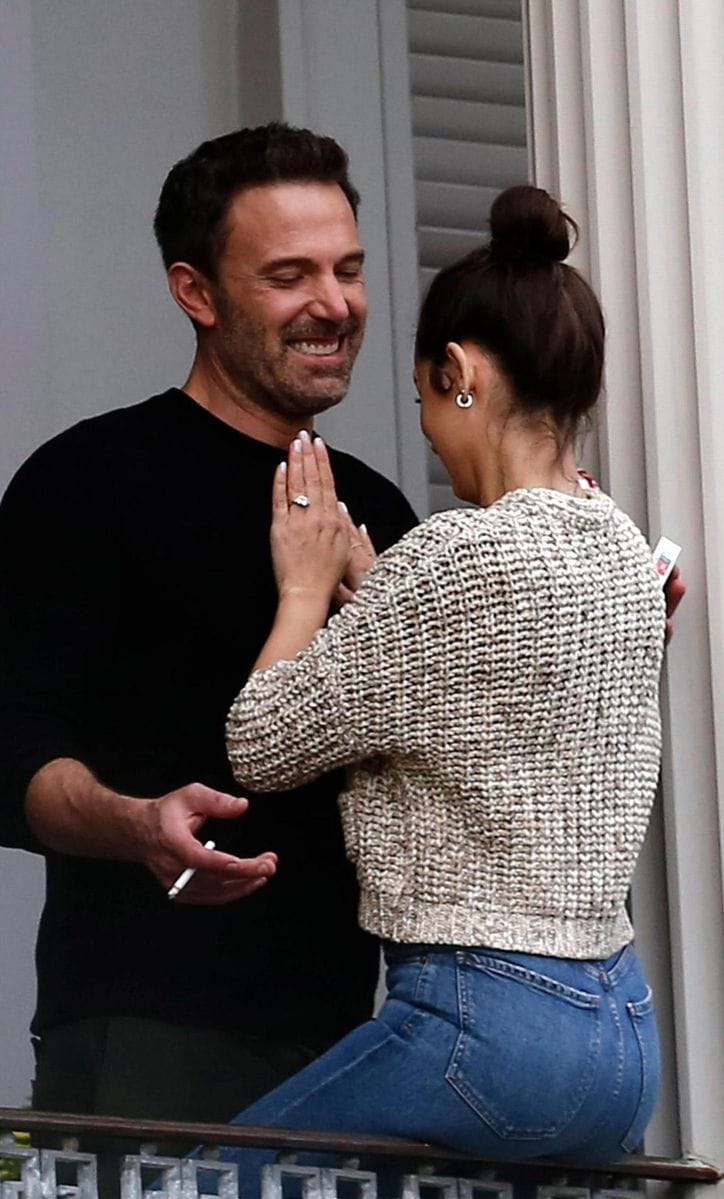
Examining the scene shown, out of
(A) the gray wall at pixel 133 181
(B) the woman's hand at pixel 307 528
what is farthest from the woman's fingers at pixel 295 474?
(A) the gray wall at pixel 133 181

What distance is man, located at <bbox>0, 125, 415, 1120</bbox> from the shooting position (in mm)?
2785

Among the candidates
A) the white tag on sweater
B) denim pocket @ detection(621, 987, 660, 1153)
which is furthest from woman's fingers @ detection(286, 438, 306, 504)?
denim pocket @ detection(621, 987, 660, 1153)

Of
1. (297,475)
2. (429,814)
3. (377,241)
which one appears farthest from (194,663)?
(377,241)

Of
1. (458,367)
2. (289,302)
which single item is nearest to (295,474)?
(458,367)

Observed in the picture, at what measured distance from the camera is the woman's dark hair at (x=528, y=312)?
8.43 feet

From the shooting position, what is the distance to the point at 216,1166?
2447 mm

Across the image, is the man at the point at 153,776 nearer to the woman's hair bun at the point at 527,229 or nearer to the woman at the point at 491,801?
the woman at the point at 491,801

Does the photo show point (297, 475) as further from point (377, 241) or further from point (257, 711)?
point (377, 241)

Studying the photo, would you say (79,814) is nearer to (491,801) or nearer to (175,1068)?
(175,1068)

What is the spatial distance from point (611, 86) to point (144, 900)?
42.1 inches

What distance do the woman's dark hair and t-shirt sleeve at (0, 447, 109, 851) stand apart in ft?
1.58

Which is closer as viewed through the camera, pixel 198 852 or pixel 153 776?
pixel 198 852

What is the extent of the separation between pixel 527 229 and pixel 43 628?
695 millimetres

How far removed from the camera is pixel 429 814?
2.46 m
